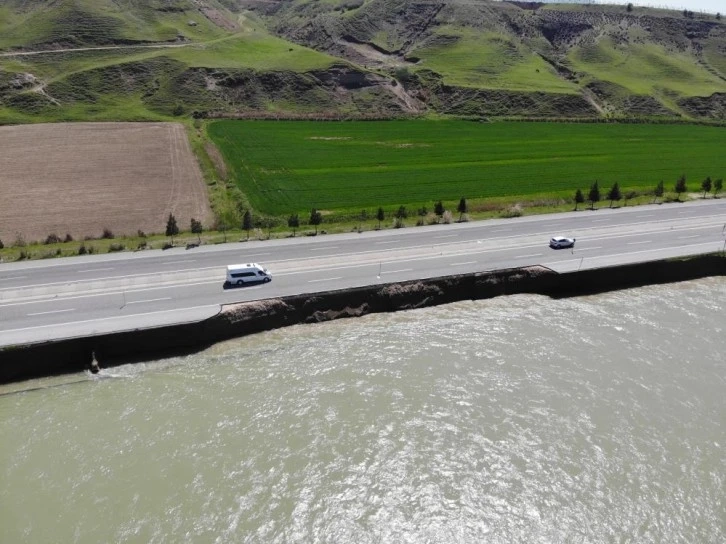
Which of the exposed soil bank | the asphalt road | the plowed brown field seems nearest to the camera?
the exposed soil bank

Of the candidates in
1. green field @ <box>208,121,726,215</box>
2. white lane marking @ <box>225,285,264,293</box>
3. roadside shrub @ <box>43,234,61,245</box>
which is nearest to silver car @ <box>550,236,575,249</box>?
green field @ <box>208,121,726,215</box>

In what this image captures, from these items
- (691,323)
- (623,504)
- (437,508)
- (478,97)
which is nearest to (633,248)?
(691,323)

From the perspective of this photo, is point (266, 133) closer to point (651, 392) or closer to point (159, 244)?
point (159, 244)

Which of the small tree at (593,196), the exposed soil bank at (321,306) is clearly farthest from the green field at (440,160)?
the exposed soil bank at (321,306)

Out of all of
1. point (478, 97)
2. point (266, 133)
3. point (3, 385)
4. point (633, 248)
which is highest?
point (478, 97)

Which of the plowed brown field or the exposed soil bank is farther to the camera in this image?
the plowed brown field

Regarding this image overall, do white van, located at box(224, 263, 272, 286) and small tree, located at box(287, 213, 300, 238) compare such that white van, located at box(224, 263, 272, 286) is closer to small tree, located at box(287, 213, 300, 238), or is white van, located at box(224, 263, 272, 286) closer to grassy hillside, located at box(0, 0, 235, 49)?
small tree, located at box(287, 213, 300, 238)
